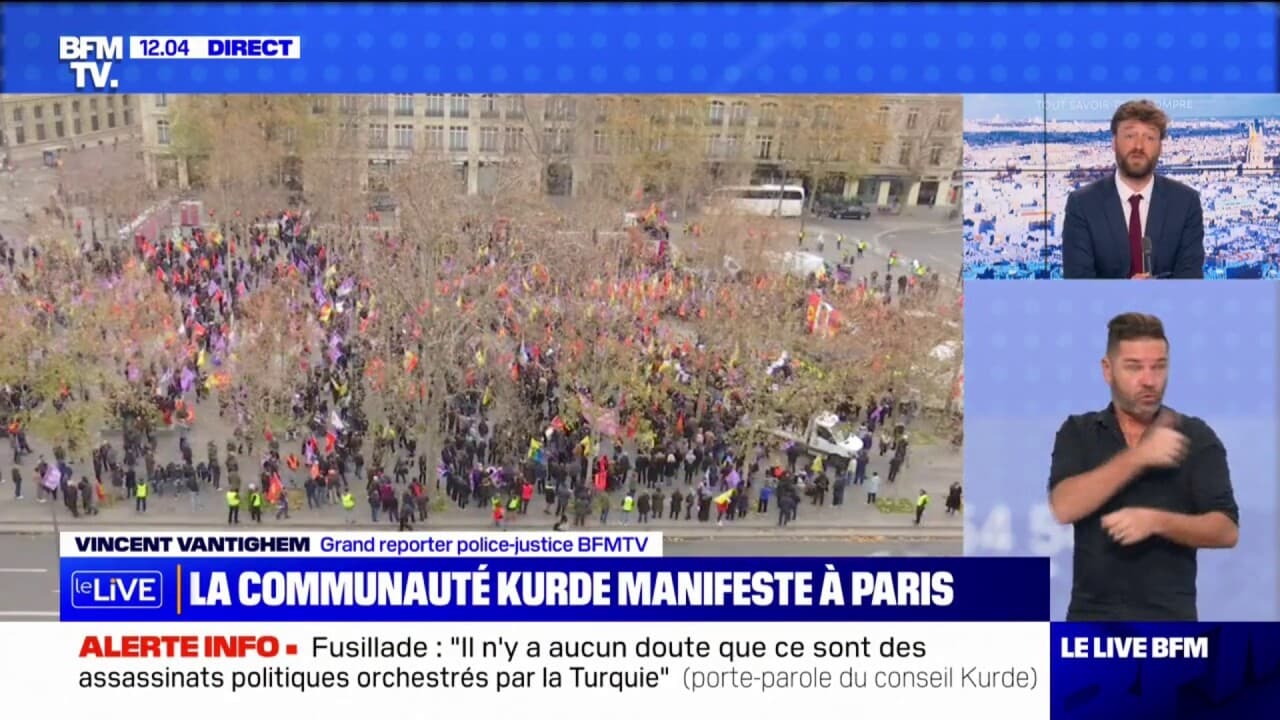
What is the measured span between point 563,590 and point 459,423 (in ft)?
5.75

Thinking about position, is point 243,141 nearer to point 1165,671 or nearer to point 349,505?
point 349,505

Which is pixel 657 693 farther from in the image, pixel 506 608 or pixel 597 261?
pixel 597 261

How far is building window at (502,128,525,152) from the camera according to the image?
34.6 ft

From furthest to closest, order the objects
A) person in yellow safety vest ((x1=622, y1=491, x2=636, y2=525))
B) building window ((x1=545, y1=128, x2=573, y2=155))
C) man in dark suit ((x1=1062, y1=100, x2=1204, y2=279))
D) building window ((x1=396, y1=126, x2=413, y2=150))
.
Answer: person in yellow safety vest ((x1=622, y1=491, x2=636, y2=525)), building window ((x1=545, y1=128, x2=573, y2=155)), building window ((x1=396, y1=126, x2=413, y2=150)), man in dark suit ((x1=1062, y1=100, x2=1204, y2=279))

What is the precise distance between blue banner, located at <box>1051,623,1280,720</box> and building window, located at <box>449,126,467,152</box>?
5.59 meters

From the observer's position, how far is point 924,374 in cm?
1083

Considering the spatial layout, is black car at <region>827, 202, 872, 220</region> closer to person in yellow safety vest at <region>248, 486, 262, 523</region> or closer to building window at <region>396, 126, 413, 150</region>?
building window at <region>396, 126, 413, 150</region>

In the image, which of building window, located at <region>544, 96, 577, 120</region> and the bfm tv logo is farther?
the bfm tv logo

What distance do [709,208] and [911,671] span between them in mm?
3838

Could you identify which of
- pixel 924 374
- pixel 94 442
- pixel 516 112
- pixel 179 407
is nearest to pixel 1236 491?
pixel 924 374

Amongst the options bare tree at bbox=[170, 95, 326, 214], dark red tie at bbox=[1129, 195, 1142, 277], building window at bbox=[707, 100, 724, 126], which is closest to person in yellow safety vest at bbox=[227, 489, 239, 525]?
bare tree at bbox=[170, 95, 326, 214]

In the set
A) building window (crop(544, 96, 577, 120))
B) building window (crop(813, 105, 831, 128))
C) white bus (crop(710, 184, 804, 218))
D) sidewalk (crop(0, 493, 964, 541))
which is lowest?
sidewalk (crop(0, 493, 964, 541))

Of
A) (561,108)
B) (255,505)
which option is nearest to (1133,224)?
(561,108)

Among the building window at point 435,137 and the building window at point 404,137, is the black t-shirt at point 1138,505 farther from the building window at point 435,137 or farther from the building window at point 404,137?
the building window at point 404,137
